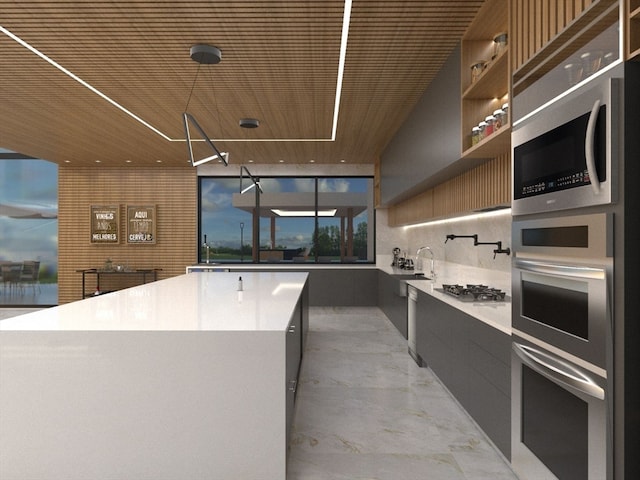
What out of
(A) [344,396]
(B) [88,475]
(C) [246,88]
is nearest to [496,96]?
(C) [246,88]

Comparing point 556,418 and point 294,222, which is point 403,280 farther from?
point 294,222

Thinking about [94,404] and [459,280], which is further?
[459,280]

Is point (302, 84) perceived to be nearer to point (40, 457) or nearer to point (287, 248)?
point (40, 457)

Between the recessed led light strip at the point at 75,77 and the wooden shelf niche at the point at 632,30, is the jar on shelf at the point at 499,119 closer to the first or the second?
the wooden shelf niche at the point at 632,30

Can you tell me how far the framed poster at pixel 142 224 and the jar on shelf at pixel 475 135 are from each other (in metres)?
6.53

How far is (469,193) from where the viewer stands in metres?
3.78

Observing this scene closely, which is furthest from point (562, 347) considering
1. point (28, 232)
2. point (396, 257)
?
point (28, 232)

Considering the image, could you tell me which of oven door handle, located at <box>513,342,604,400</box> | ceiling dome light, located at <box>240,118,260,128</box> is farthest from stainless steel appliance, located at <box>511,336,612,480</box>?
ceiling dome light, located at <box>240,118,260,128</box>

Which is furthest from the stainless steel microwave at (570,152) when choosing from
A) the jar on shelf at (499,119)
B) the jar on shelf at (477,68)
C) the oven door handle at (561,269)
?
the jar on shelf at (477,68)

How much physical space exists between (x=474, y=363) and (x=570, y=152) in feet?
5.12

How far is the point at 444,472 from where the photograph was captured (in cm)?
234

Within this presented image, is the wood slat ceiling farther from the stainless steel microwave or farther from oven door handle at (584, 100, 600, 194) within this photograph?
oven door handle at (584, 100, 600, 194)

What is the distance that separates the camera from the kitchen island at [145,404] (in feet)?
6.68

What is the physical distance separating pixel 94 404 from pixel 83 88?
329 centimetres
